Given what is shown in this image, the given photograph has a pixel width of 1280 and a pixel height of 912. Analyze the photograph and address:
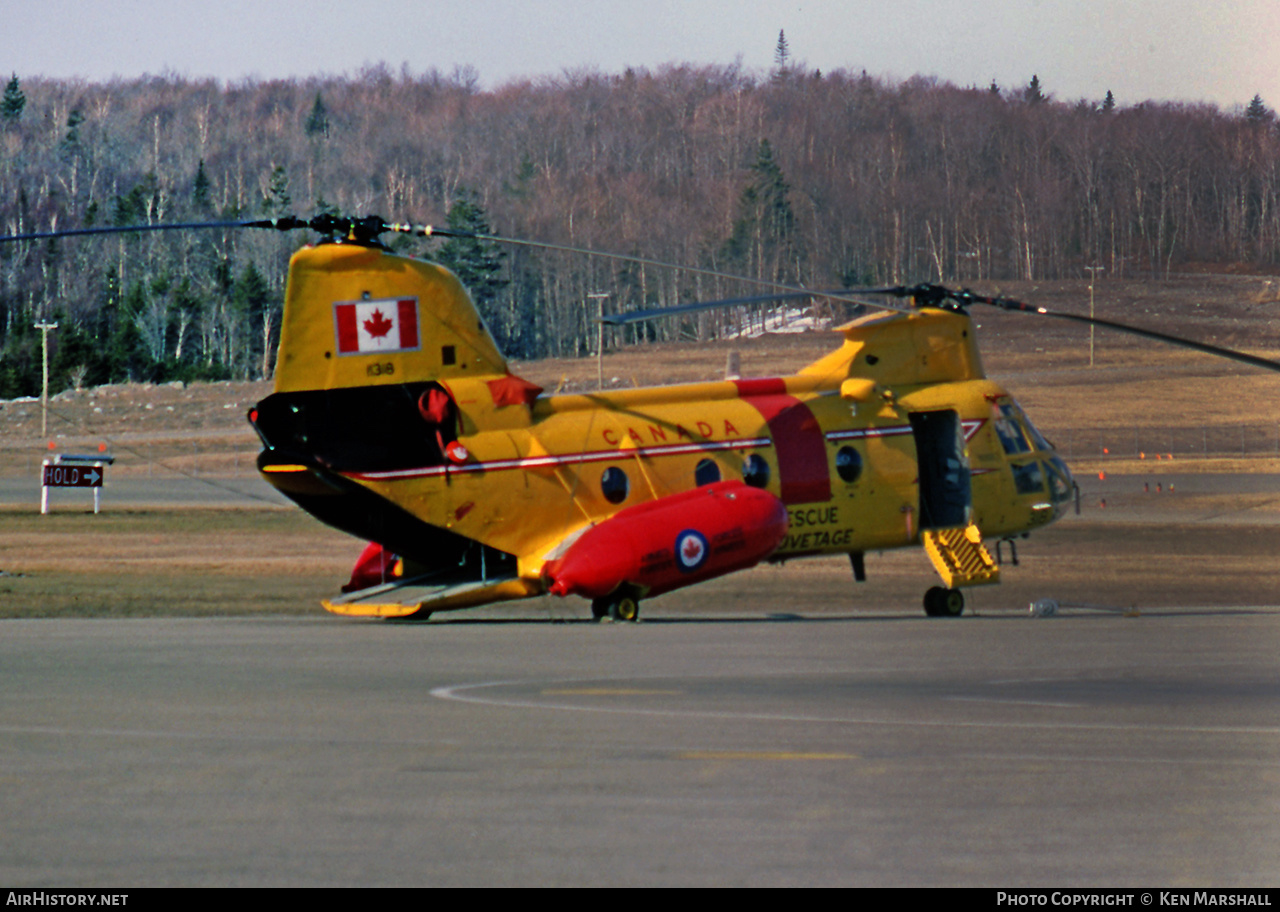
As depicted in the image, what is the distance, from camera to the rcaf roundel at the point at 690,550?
69.1 ft

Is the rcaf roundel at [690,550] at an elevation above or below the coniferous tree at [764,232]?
below

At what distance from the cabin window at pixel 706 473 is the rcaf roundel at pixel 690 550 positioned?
4.71 feet

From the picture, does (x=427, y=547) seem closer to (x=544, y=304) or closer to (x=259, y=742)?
(x=259, y=742)

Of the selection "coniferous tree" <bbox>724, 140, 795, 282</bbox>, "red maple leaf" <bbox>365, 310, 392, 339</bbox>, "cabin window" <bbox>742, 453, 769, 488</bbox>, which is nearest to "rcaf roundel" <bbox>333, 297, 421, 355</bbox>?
"red maple leaf" <bbox>365, 310, 392, 339</bbox>

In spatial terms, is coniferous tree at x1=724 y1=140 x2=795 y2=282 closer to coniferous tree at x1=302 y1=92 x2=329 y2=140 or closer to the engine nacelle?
coniferous tree at x1=302 y1=92 x2=329 y2=140

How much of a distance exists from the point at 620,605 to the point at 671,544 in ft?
3.69

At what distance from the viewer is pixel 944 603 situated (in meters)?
23.4

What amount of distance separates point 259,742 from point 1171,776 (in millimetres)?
6019

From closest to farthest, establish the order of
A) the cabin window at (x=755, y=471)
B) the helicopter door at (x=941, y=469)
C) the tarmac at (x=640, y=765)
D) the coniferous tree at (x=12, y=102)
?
the tarmac at (x=640, y=765)
the cabin window at (x=755, y=471)
the helicopter door at (x=941, y=469)
the coniferous tree at (x=12, y=102)

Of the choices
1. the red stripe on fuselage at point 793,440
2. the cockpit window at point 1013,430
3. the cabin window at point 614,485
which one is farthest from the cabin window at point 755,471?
the cockpit window at point 1013,430

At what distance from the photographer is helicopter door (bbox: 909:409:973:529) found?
2469 centimetres

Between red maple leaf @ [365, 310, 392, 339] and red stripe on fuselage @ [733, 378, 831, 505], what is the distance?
17.6 feet

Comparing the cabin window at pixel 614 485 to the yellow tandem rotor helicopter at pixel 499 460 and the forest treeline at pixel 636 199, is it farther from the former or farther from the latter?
the forest treeline at pixel 636 199

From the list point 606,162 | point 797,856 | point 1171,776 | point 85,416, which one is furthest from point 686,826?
point 606,162
